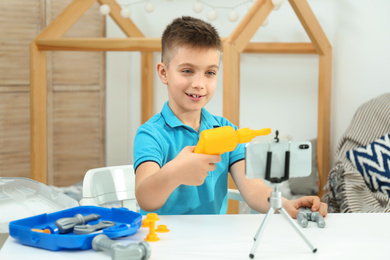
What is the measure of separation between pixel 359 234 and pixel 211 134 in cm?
28

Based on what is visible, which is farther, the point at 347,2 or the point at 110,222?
the point at 347,2

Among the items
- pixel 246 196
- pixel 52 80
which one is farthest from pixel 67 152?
pixel 246 196

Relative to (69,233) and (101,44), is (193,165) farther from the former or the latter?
(101,44)

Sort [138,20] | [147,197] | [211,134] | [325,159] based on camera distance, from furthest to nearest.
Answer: [138,20]
[325,159]
[147,197]
[211,134]

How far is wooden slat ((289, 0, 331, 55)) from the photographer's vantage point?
1.82 meters

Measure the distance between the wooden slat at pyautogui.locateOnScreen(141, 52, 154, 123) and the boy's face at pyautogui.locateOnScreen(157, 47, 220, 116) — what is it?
1372 millimetres

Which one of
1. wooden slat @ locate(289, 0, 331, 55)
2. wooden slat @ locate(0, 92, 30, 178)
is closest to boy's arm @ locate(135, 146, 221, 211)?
wooden slat @ locate(289, 0, 331, 55)

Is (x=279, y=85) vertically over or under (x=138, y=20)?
under

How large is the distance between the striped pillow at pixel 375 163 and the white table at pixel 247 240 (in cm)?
77

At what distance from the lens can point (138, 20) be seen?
246cm

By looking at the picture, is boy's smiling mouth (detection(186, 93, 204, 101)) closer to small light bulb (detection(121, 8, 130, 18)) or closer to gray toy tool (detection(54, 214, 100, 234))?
gray toy tool (detection(54, 214, 100, 234))

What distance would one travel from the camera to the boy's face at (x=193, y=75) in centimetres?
101

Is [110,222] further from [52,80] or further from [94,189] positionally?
[52,80]

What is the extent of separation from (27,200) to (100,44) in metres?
1.04
